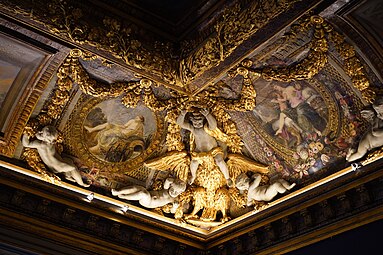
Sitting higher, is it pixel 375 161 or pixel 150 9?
pixel 150 9

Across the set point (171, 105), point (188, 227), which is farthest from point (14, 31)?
point (188, 227)

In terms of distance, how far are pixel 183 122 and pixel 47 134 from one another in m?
2.59

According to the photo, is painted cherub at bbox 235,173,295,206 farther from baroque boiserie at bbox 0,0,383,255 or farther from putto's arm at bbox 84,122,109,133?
putto's arm at bbox 84,122,109,133

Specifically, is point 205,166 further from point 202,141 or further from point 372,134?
point 372,134

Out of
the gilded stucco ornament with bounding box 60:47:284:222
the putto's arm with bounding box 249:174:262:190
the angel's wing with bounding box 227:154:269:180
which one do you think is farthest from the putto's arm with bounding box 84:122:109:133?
the putto's arm with bounding box 249:174:262:190

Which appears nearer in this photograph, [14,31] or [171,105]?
[14,31]

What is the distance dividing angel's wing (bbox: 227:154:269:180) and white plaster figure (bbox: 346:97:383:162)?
2.10m

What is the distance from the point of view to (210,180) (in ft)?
34.1

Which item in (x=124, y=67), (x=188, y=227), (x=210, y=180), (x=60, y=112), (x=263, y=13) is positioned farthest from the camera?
(x=188, y=227)

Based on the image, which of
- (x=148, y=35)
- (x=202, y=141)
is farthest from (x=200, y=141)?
(x=148, y=35)

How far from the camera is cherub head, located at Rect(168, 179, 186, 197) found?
33.6 ft

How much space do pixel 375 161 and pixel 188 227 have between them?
4636 mm

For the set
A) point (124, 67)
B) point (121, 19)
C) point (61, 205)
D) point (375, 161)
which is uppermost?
point (121, 19)

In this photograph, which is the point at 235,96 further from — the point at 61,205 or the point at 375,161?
the point at 61,205
